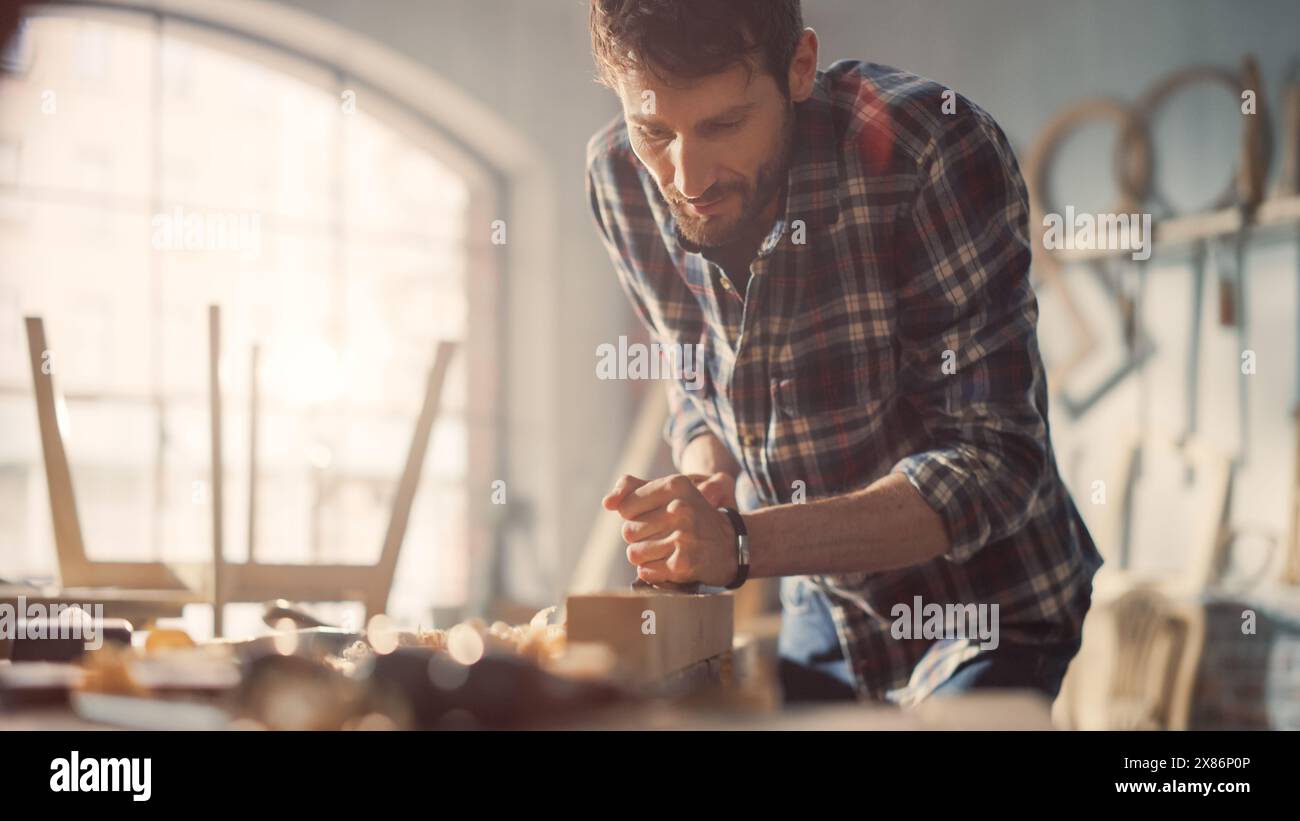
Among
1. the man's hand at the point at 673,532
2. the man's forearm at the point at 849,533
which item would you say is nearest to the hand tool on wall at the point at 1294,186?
the man's forearm at the point at 849,533

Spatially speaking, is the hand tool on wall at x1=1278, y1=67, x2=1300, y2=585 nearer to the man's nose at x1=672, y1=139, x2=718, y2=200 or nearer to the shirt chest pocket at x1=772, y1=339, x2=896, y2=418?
the shirt chest pocket at x1=772, y1=339, x2=896, y2=418

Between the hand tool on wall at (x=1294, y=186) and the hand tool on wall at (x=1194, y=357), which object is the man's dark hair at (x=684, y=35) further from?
the hand tool on wall at (x=1194, y=357)

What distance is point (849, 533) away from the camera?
1.11 m

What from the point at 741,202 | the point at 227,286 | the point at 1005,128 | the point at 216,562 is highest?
the point at 1005,128

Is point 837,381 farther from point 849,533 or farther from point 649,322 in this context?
point 649,322

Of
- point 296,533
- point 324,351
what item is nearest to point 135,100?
point 324,351

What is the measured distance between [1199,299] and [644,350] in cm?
223

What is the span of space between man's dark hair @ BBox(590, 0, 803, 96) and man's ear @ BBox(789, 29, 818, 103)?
0.05 metres

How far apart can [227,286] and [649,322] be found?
3.56 metres

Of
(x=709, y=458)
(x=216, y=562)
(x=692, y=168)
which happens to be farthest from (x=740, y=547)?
(x=216, y=562)

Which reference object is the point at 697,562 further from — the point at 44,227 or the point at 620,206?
the point at 44,227

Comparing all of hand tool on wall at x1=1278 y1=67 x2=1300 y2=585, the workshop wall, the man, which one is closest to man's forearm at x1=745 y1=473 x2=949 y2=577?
the man
